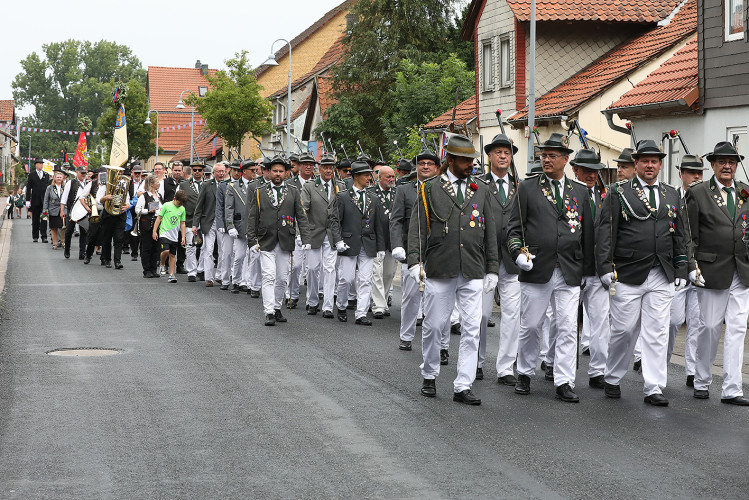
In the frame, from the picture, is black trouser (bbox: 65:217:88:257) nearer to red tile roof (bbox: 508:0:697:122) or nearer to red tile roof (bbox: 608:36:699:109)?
red tile roof (bbox: 508:0:697:122)

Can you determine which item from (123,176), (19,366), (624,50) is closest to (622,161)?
(19,366)

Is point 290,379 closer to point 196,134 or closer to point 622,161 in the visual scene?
point 622,161

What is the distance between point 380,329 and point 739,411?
5.74 metres

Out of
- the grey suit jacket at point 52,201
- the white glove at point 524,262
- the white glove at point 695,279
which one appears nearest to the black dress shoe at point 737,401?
the white glove at point 695,279

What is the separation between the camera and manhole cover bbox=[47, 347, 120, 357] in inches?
440

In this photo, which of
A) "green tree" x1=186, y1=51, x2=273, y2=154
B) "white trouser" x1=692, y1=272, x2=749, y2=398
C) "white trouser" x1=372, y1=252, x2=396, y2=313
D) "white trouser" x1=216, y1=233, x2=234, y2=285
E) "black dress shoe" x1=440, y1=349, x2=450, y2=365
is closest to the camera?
"white trouser" x1=692, y1=272, x2=749, y2=398

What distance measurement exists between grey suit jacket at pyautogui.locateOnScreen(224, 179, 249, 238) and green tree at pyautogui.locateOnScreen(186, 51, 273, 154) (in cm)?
3886

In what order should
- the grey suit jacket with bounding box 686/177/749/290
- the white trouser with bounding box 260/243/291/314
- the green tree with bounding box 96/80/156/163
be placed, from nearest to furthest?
1. the grey suit jacket with bounding box 686/177/749/290
2. the white trouser with bounding box 260/243/291/314
3. the green tree with bounding box 96/80/156/163

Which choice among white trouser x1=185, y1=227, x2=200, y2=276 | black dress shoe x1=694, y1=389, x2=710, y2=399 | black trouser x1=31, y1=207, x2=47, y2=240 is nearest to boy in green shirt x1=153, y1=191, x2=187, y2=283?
white trouser x1=185, y1=227, x2=200, y2=276

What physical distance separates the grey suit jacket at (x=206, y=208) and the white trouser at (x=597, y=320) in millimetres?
11163

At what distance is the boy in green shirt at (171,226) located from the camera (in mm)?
19922

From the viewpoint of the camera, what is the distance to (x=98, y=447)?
7039mm

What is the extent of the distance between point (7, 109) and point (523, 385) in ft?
462

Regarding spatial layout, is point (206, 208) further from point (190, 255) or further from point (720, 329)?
point (720, 329)
